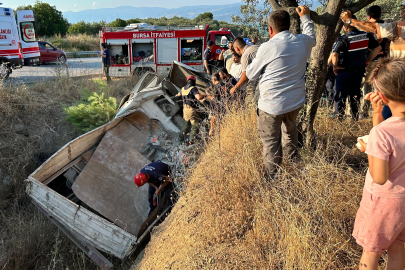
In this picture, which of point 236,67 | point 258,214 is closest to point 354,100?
point 236,67

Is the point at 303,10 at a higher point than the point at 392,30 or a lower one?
higher

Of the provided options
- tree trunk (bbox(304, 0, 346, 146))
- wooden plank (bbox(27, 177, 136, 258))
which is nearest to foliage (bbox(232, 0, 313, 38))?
tree trunk (bbox(304, 0, 346, 146))

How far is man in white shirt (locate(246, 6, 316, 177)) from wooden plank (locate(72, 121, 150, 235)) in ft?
8.49

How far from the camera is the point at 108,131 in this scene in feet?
18.0

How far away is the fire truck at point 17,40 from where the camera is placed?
435 inches

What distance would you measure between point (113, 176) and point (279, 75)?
359cm

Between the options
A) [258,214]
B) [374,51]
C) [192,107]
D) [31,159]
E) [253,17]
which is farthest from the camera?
[253,17]

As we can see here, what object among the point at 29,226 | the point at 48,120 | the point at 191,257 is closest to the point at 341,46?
the point at 191,257

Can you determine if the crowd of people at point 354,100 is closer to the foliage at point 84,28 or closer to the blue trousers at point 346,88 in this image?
the blue trousers at point 346,88

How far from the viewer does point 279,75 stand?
2.64m

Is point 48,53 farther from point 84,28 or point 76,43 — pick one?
point 84,28

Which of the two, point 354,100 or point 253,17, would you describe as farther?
point 253,17

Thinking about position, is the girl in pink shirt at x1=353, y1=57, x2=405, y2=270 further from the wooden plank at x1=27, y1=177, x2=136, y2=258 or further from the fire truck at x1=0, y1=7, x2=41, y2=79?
the fire truck at x1=0, y1=7, x2=41, y2=79

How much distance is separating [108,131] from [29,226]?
2.07 metres
